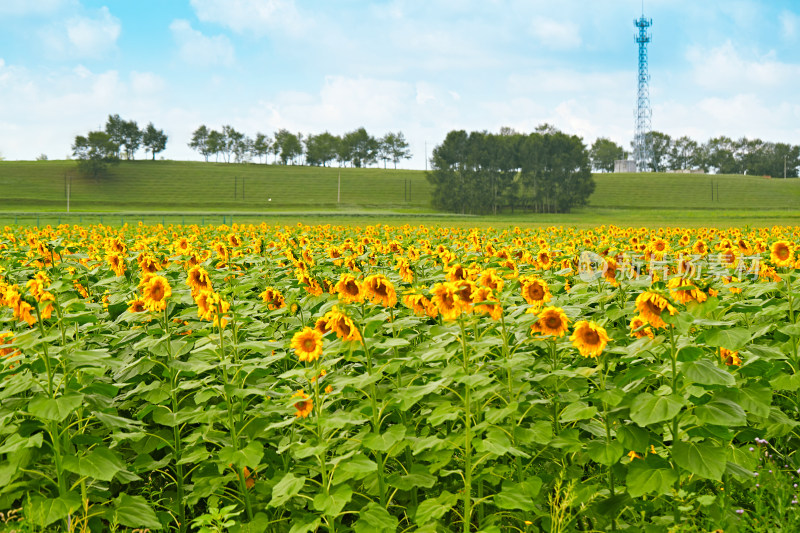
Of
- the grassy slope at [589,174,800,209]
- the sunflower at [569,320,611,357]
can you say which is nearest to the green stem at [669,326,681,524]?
the sunflower at [569,320,611,357]

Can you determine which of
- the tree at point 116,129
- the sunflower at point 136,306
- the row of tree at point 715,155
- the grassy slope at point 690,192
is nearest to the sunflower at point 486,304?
the sunflower at point 136,306

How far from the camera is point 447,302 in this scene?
130 inches

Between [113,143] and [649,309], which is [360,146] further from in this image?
[649,309]

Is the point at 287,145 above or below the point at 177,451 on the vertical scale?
above

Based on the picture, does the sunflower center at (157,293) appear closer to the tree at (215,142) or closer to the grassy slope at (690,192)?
the grassy slope at (690,192)

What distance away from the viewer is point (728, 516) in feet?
10.5

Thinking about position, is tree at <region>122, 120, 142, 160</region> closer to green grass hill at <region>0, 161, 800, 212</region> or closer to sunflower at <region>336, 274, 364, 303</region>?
green grass hill at <region>0, 161, 800, 212</region>

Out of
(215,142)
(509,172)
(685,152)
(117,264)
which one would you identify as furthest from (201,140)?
(117,264)

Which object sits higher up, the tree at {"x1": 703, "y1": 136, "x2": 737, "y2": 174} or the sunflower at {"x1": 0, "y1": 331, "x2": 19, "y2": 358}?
the tree at {"x1": 703, "y1": 136, "x2": 737, "y2": 174}

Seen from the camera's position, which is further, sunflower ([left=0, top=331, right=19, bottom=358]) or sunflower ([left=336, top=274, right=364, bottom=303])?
sunflower ([left=336, top=274, right=364, bottom=303])

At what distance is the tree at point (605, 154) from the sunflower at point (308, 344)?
145987 mm

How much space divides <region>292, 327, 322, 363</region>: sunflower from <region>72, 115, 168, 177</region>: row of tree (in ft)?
353

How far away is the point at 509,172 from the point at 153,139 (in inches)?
2769

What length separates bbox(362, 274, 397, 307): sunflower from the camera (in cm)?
365
